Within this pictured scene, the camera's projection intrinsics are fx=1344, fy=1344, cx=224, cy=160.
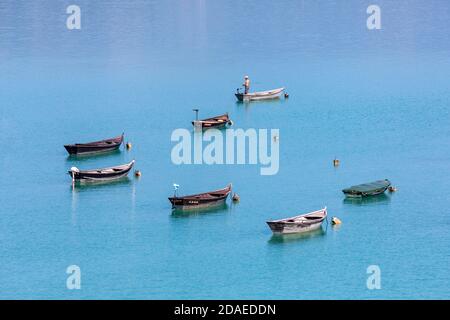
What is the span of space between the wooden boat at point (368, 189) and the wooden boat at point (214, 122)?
771 inches

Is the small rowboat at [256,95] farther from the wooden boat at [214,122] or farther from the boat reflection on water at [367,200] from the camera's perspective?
the boat reflection on water at [367,200]

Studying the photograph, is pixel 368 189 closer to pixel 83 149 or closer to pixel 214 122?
pixel 214 122

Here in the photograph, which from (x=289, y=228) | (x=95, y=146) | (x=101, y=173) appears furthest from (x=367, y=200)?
(x=95, y=146)

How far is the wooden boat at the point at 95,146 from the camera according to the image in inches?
3880

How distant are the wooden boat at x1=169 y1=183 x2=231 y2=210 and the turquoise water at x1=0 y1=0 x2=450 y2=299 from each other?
102cm

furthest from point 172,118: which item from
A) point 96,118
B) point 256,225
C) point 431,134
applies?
point 256,225

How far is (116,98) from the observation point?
4756 inches

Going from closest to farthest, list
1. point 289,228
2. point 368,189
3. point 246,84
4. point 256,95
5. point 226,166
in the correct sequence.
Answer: point 289,228 < point 368,189 < point 226,166 < point 256,95 < point 246,84

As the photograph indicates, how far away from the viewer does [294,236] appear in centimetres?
8175

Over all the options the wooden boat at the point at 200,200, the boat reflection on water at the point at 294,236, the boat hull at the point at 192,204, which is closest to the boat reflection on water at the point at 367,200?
the boat reflection on water at the point at 294,236

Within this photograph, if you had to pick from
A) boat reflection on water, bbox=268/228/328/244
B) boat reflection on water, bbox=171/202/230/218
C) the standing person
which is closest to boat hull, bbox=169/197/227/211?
boat reflection on water, bbox=171/202/230/218

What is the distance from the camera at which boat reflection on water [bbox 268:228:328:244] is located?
81062mm

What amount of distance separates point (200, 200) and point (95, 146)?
15460mm

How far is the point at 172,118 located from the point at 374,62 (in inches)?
1303
